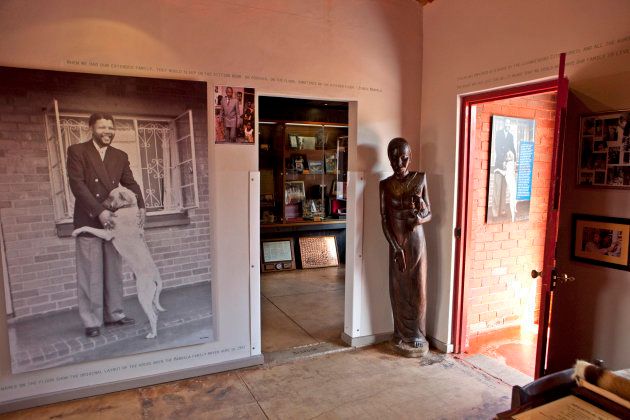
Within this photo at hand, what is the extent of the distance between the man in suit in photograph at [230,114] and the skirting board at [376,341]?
1999 millimetres

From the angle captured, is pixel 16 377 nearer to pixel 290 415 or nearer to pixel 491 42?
pixel 290 415

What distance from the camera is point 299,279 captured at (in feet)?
19.4

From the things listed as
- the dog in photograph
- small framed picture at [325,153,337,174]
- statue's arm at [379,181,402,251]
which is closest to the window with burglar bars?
the dog in photograph

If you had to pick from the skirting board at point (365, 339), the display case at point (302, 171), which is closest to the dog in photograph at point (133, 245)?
the skirting board at point (365, 339)

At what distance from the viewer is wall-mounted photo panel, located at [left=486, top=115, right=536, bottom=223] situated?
3.78 m

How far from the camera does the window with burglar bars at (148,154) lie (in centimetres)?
268

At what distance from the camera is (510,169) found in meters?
3.88

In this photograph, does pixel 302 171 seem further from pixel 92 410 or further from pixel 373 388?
pixel 92 410

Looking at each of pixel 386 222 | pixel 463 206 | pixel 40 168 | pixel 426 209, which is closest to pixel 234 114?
pixel 40 168

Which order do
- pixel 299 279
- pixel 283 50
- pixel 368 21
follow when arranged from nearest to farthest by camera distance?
pixel 283 50, pixel 368 21, pixel 299 279

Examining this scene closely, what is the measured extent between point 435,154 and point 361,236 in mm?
953

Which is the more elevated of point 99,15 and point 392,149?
point 99,15

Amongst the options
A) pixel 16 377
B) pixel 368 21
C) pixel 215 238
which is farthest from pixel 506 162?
pixel 16 377

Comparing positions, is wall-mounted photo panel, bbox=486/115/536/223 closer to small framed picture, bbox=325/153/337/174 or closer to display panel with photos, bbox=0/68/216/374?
display panel with photos, bbox=0/68/216/374
